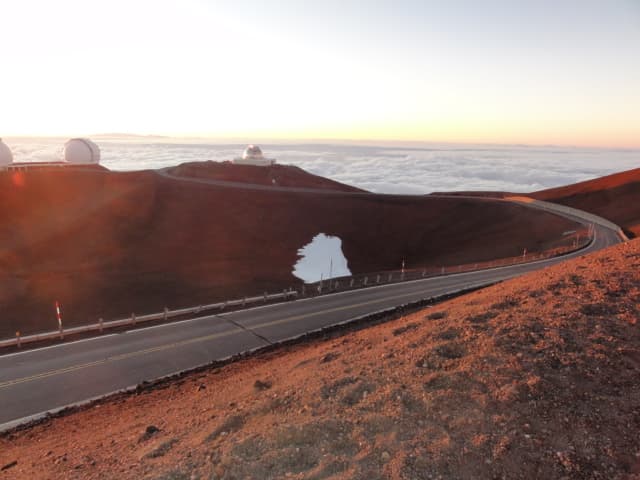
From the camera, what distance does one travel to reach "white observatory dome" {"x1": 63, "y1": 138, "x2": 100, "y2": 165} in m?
65.5

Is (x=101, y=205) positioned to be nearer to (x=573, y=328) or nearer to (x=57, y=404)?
(x=57, y=404)

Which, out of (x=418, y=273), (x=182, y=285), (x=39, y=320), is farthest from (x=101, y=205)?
(x=418, y=273)

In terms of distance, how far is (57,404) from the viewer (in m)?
11.8

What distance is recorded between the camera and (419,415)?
21.3 ft

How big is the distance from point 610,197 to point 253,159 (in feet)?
211

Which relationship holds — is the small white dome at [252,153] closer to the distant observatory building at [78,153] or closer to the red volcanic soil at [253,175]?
the red volcanic soil at [253,175]

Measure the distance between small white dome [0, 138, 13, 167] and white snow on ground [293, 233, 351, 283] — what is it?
46133 millimetres

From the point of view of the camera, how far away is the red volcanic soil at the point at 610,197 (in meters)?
47.0

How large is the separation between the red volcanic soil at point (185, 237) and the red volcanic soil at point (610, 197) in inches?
401

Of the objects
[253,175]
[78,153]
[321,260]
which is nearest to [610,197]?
[321,260]

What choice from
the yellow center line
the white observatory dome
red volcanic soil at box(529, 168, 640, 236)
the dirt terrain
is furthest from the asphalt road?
the white observatory dome

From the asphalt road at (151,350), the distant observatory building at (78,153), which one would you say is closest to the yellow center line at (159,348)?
the asphalt road at (151,350)

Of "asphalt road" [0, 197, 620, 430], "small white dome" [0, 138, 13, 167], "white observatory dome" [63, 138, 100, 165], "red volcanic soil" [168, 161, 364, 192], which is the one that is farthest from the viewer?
"red volcanic soil" [168, 161, 364, 192]

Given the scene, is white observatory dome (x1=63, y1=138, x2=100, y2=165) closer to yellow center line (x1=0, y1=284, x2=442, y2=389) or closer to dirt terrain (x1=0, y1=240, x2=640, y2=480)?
yellow center line (x1=0, y1=284, x2=442, y2=389)
